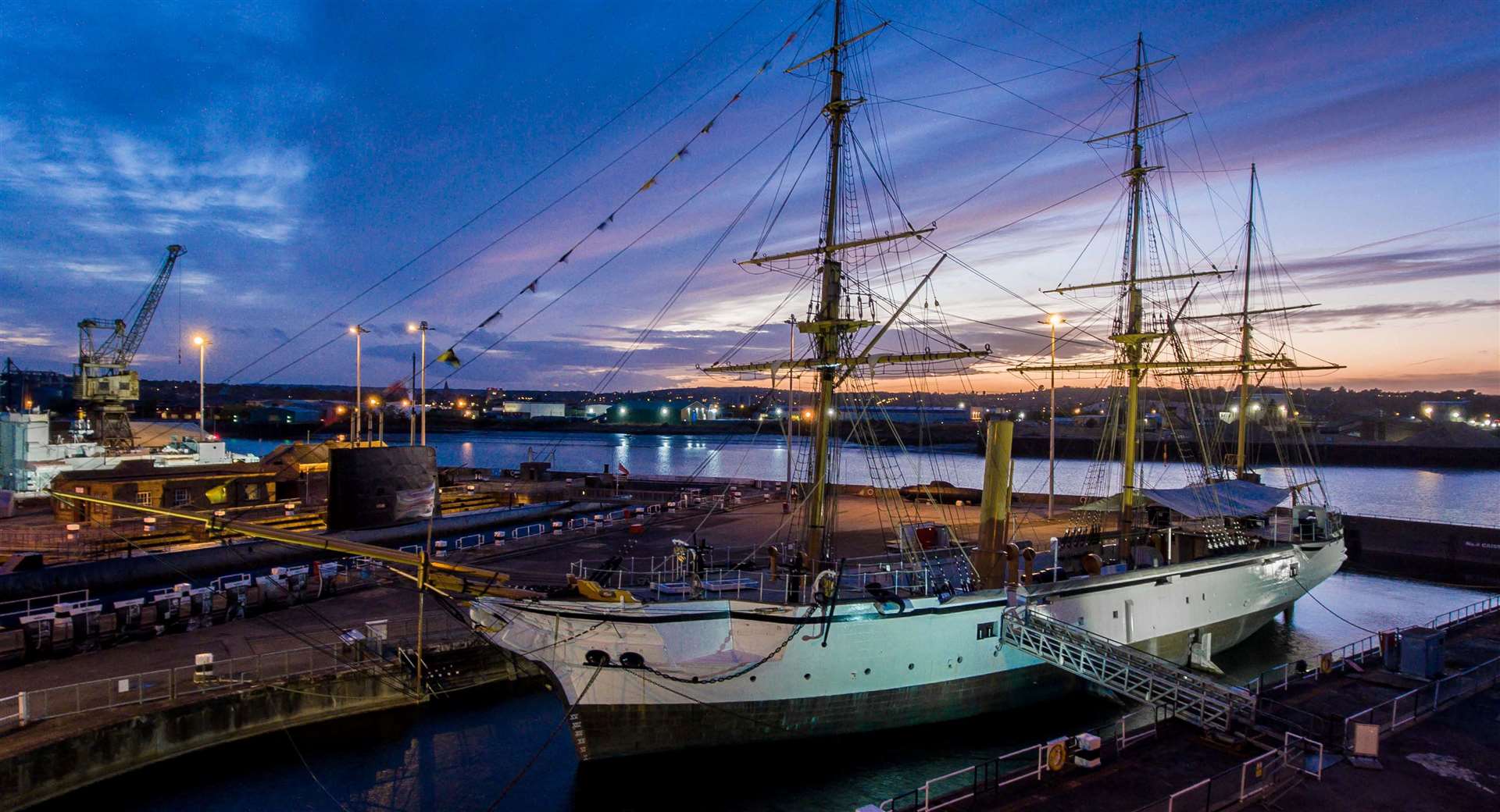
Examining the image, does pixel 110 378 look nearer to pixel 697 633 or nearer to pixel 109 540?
pixel 109 540

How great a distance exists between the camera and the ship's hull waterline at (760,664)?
13.7 m

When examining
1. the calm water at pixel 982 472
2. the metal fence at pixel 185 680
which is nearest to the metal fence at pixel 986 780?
the metal fence at pixel 185 680

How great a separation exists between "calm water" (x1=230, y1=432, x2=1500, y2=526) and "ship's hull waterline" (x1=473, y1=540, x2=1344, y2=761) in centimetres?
1280

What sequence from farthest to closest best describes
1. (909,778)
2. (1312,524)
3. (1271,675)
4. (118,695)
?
(1312,524) < (1271,675) < (909,778) < (118,695)

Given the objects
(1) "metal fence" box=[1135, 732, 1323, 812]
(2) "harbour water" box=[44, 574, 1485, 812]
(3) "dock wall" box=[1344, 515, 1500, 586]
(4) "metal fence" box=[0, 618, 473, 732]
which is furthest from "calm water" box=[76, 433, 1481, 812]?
(3) "dock wall" box=[1344, 515, 1500, 586]

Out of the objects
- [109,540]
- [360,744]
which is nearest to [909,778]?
[360,744]

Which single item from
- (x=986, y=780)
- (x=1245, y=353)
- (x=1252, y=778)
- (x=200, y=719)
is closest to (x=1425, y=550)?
(x=1245, y=353)

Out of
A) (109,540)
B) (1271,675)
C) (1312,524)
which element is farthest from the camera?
(1312,524)

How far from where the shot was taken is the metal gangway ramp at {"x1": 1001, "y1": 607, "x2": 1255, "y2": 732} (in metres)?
13.6

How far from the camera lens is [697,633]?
13797 mm

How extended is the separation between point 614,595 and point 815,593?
3778mm

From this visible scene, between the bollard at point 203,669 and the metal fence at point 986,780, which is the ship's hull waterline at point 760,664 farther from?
the bollard at point 203,669

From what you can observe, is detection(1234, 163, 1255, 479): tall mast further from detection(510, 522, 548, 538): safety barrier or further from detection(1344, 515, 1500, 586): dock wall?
detection(510, 522, 548, 538): safety barrier

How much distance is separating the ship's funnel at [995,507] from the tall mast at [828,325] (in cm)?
369
